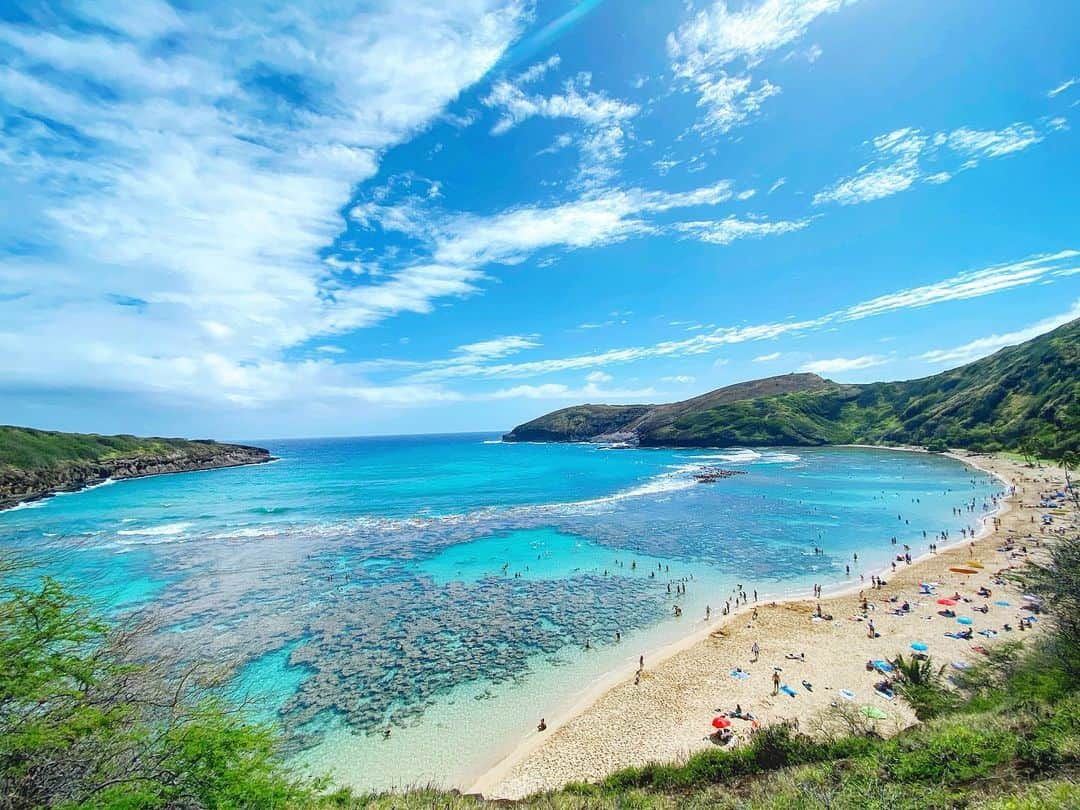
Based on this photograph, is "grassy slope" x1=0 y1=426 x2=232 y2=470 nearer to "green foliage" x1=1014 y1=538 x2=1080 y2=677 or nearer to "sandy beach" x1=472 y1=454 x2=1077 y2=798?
"sandy beach" x1=472 y1=454 x2=1077 y2=798

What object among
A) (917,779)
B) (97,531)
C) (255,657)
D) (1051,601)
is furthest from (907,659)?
(97,531)

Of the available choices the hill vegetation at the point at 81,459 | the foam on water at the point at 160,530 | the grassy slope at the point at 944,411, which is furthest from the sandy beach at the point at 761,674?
the hill vegetation at the point at 81,459

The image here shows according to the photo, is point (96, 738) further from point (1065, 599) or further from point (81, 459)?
point (81, 459)

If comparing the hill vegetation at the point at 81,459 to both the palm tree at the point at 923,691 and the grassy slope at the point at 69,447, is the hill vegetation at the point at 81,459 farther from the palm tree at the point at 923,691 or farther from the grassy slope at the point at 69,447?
the palm tree at the point at 923,691

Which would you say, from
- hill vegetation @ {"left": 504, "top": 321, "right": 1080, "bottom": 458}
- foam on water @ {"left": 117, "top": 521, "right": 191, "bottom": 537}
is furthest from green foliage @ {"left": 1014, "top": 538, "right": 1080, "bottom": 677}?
hill vegetation @ {"left": 504, "top": 321, "right": 1080, "bottom": 458}

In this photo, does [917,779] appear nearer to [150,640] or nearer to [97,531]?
[150,640]
